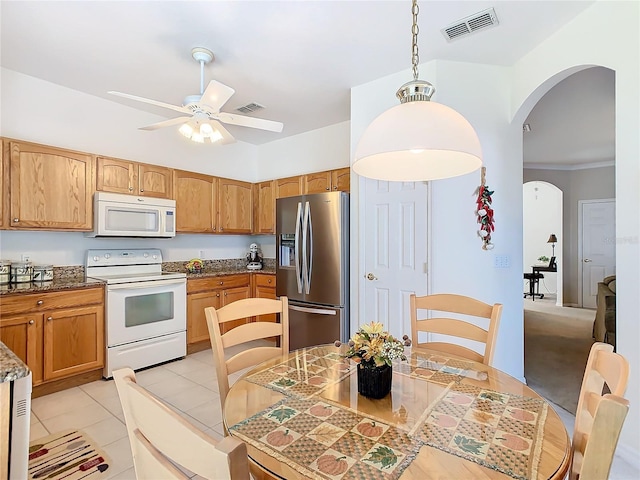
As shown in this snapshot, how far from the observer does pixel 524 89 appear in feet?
8.92

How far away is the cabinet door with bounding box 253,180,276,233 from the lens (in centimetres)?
459

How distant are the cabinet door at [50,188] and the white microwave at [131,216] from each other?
4.7 inches

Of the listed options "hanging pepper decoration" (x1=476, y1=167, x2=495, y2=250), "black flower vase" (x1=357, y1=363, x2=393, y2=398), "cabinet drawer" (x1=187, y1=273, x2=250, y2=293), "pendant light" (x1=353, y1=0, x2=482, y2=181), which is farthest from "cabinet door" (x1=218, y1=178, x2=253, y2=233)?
"black flower vase" (x1=357, y1=363, x2=393, y2=398)

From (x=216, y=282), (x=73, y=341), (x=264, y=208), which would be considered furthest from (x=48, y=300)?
(x=264, y=208)

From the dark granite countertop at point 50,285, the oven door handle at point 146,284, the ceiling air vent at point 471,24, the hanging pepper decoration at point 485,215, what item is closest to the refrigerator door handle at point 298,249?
the oven door handle at point 146,284

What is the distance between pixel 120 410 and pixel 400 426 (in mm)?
2512

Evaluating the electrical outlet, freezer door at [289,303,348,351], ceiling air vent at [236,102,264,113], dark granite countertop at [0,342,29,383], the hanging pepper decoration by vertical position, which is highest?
ceiling air vent at [236,102,264,113]

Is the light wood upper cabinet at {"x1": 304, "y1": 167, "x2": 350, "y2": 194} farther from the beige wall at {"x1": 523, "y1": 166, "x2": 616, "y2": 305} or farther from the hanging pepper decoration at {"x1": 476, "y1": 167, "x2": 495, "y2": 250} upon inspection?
the beige wall at {"x1": 523, "y1": 166, "x2": 616, "y2": 305}

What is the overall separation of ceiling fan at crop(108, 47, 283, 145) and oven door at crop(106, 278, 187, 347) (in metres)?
1.58

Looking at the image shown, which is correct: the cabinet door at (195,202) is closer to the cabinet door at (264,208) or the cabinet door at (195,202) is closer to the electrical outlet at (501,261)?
the cabinet door at (264,208)

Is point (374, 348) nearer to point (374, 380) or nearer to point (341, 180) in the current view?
point (374, 380)

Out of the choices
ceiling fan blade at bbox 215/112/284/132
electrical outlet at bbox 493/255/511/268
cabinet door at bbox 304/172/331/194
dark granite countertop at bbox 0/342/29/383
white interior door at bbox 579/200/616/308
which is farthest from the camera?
white interior door at bbox 579/200/616/308

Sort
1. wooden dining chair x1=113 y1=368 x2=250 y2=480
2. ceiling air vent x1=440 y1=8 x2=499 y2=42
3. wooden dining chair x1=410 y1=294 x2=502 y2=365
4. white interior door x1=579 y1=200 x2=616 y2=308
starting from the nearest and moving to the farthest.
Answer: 1. wooden dining chair x1=113 y1=368 x2=250 y2=480
2. wooden dining chair x1=410 y1=294 x2=502 y2=365
3. ceiling air vent x1=440 y1=8 x2=499 y2=42
4. white interior door x1=579 y1=200 x2=616 y2=308

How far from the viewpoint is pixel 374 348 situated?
42.9 inches
